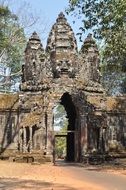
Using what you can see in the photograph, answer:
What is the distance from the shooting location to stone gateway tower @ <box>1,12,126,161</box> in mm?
30609

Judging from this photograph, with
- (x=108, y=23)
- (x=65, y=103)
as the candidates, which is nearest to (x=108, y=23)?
(x=108, y=23)

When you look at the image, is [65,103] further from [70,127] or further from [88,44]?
[88,44]

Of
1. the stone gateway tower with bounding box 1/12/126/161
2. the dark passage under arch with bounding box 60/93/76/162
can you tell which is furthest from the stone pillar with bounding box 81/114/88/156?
the dark passage under arch with bounding box 60/93/76/162

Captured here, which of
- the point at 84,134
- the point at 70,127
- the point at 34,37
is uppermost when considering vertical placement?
the point at 34,37

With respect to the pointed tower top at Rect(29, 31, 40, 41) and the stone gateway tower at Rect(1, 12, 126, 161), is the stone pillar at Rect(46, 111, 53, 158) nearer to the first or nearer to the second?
the stone gateway tower at Rect(1, 12, 126, 161)

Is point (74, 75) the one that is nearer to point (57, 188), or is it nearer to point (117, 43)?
point (117, 43)

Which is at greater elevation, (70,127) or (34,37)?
(34,37)

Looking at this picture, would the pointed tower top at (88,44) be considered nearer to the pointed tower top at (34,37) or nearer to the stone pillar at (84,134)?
the pointed tower top at (34,37)

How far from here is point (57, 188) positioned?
49.3ft

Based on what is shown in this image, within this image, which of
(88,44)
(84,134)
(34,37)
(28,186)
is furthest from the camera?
(88,44)

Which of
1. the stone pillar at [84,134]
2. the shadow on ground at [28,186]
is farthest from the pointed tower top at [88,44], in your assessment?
the shadow on ground at [28,186]

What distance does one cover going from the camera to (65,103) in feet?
115

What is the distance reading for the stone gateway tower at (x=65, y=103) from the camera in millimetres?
30609

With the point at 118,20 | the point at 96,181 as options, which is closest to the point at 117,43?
the point at 118,20
